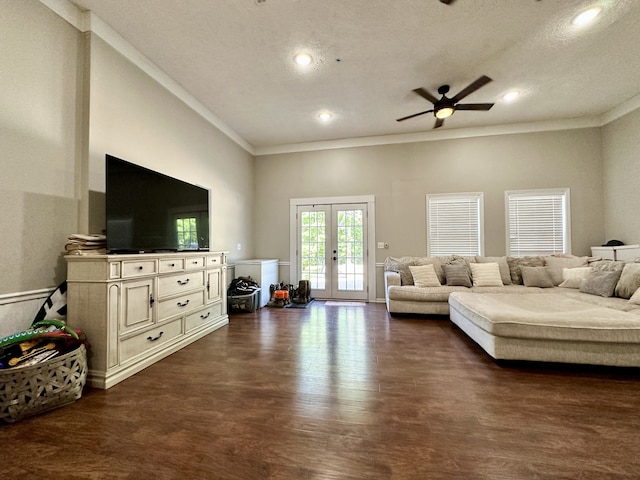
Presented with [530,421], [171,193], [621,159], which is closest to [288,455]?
[530,421]

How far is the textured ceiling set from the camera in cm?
247

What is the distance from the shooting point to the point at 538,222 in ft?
16.0

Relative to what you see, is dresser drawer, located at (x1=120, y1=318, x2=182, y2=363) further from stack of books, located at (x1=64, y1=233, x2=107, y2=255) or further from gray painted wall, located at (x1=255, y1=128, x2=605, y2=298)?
gray painted wall, located at (x1=255, y1=128, x2=605, y2=298)

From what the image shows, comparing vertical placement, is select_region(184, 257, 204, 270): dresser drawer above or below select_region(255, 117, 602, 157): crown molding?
below

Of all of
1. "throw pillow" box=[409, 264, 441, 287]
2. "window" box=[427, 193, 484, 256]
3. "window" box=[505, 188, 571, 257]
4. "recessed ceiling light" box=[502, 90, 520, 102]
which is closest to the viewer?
"recessed ceiling light" box=[502, 90, 520, 102]

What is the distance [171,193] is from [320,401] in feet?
8.90

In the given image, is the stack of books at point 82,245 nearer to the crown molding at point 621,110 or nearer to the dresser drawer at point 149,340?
the dresser drawer at point 149,340

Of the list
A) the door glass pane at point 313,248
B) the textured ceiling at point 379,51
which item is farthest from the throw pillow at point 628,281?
the door glass pane at point 313,248

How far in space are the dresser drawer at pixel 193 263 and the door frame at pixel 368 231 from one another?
8.25 feet

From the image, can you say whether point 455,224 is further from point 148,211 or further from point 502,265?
point 148,211

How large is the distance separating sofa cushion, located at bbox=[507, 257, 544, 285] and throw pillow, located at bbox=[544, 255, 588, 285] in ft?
0.44

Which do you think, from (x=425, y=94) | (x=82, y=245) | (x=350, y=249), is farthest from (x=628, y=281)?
(x=82, y=245)

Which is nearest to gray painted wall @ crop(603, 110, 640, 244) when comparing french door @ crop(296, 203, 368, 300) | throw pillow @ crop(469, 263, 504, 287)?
throw pillow @ crop(469, 263, 504, 287)

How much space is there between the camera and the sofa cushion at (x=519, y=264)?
4.47 metres
